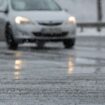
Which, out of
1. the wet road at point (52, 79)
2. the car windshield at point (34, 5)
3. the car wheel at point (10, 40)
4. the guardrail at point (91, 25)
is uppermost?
the wet road at point (52, 79)

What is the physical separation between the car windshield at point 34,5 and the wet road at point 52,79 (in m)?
3.50

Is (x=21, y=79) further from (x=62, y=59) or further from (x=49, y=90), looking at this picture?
(x=62, y=59)

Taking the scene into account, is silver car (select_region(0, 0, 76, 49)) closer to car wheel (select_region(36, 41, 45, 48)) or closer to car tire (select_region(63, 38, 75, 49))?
car tire (select_region(63, 38, 75, 49))

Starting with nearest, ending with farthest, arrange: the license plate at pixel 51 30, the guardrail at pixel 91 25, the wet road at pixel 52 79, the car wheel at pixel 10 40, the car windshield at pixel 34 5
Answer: the wet road at pixel 52 79
the license plate at pixel 51 30
the car wheel at pixel 10 40
the car windshield at pixel 34 5
the guardrail at pixel 91 25

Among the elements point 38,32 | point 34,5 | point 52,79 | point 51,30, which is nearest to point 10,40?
point 38,32

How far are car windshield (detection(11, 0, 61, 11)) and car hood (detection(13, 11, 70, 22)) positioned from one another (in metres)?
0.55

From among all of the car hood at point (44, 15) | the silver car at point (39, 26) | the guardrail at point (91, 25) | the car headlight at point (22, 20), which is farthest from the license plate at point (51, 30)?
the guardrail at point (91, 25)

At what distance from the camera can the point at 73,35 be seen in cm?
1842

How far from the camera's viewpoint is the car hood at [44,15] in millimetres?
17927

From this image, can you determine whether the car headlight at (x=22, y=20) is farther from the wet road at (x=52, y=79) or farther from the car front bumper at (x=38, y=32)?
the wet road at (x=52, y=79)

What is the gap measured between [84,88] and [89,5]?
3530 cm

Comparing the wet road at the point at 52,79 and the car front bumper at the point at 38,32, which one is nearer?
the wet road at the point at 52,79

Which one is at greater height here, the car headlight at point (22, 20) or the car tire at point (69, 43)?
the car headlight at point (22, 20)

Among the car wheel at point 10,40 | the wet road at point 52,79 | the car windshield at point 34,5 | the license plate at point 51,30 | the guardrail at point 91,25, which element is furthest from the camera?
the guardrail at point 91,25
